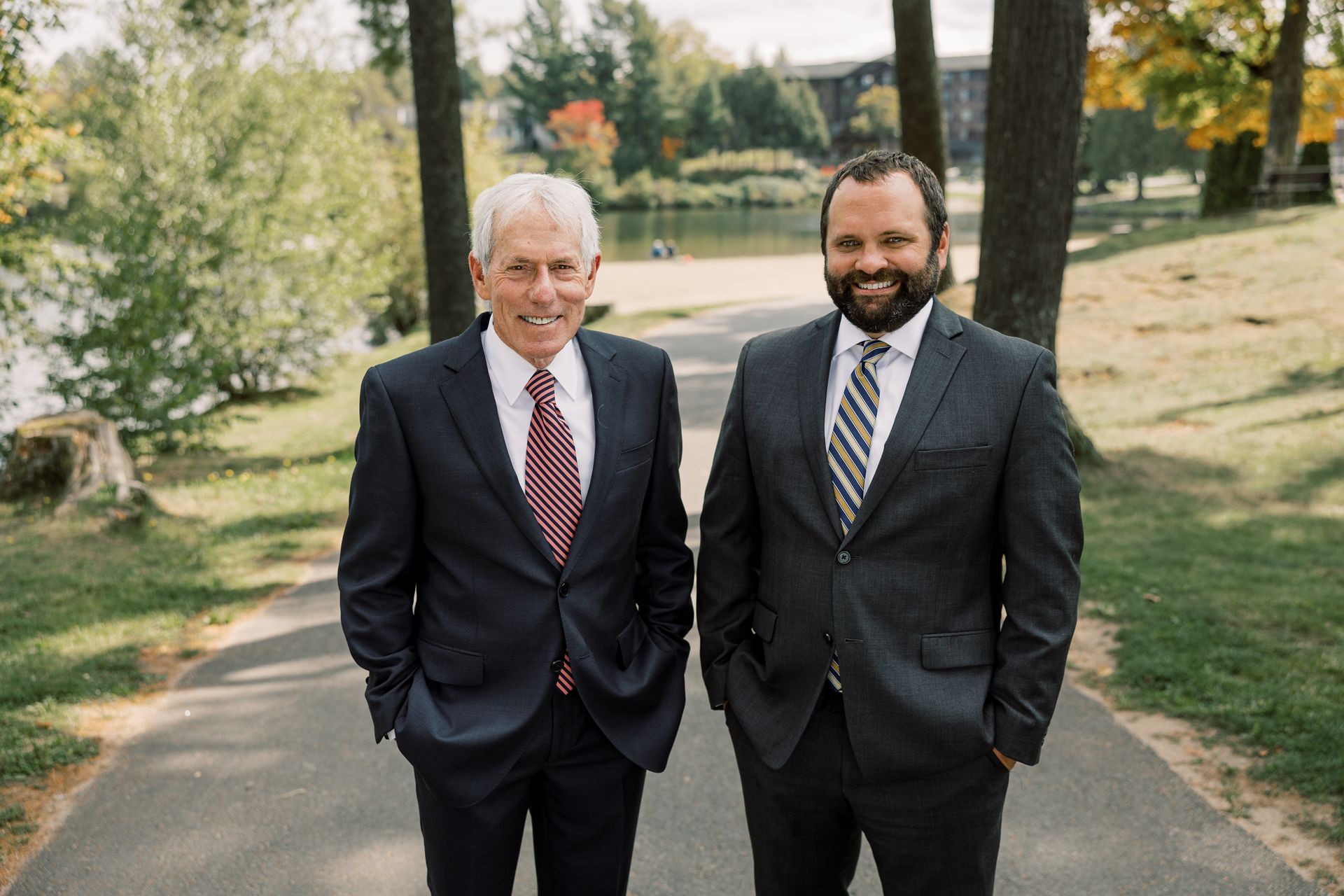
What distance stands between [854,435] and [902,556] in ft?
0.99

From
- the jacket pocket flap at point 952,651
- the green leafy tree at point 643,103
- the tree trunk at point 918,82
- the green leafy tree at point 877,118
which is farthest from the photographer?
the green leafy tree at point 877,118

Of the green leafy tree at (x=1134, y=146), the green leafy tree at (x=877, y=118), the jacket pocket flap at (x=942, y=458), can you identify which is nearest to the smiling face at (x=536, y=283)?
the jacket pocket flap at (x=942, y=458)

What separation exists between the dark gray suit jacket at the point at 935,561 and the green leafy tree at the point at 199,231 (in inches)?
416

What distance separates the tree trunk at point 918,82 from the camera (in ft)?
39.0

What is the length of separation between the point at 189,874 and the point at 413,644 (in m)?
1.77

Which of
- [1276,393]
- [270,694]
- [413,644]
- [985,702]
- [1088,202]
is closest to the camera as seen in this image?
[985,702]

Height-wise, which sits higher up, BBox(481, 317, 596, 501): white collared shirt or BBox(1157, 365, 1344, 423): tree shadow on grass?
BBox(481, 317, 596, 501): white collared shirt

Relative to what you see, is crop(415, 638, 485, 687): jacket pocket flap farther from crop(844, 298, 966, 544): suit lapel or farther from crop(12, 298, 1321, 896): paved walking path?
crop(12, 298, 1321, 896): paved walking path

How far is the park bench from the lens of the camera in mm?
21156

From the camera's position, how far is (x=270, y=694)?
5219 mm

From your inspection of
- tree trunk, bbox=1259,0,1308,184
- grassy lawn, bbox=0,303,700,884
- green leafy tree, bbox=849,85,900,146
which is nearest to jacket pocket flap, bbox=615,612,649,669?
grassy lawn, bbox=0,303,700,884

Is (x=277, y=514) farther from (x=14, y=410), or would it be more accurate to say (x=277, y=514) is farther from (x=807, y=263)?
(x=807, y=263)

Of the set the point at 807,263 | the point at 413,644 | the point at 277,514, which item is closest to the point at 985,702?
the point at 413,644

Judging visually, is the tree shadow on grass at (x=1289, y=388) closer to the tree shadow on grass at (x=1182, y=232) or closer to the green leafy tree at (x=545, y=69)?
the tree shadow on grass at (x=1182, y=232)
